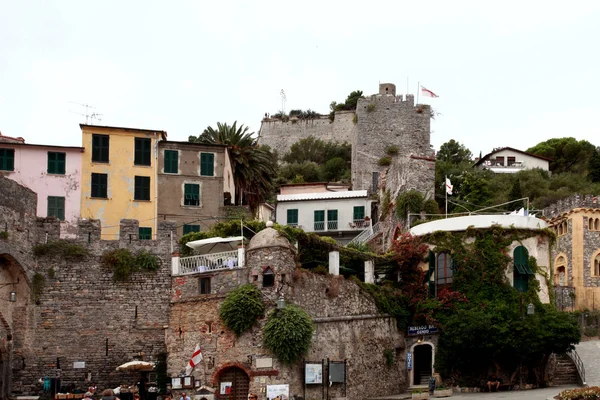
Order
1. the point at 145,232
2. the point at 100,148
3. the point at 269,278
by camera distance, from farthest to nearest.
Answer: the point at 100,148 < the point at 145,232 < the point at 269,278

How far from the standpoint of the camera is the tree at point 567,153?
104 m

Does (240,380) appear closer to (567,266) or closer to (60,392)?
(60,392)

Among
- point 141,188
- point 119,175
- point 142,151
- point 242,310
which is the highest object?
point 142,151

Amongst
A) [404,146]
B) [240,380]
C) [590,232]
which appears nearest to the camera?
[240,380]

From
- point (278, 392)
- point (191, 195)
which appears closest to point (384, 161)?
point (191, 195)

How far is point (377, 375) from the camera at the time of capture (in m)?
46.8

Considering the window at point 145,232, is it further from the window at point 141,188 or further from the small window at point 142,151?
the small window at point 142,151

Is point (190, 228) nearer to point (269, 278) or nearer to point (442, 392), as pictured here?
point (269, 278)

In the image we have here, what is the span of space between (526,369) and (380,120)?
153 ft

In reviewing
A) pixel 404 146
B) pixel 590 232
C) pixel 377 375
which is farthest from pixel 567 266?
pixel 377 375

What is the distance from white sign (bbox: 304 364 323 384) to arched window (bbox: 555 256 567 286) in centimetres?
3161

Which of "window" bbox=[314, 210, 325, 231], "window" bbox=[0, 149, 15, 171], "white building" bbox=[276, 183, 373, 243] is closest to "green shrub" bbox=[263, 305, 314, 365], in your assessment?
"window" bbox=[0, 149, 15, 171]

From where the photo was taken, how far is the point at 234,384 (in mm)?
42906

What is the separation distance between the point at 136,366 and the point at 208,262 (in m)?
5.13
